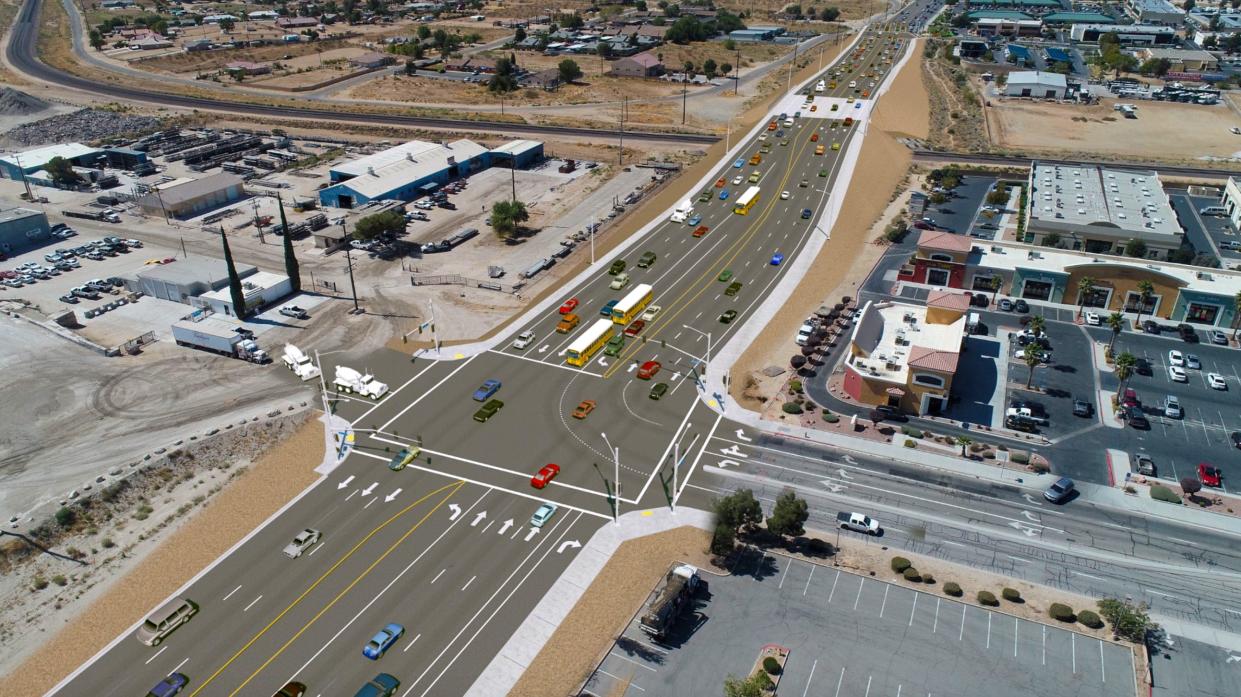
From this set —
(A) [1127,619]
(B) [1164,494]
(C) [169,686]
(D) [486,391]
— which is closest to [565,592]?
(C) [169,686]

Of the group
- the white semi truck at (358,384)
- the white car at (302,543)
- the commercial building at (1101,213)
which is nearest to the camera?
the white car at (302,543)

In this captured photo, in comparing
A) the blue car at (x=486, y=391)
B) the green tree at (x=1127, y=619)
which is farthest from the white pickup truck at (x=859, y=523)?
the blue car at (x=486, y=391)

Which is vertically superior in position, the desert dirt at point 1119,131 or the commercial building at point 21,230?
the desert dirt at point 1119,131

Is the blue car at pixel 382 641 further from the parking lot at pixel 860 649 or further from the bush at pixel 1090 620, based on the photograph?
the bush at pixel 1090 620

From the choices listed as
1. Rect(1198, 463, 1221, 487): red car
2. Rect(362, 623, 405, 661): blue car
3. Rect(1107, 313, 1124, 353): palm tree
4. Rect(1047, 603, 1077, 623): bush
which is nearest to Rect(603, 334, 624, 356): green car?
Rect(362, 623, 405, 661): blue car

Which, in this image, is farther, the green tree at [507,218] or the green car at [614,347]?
the green tree at [507,218]

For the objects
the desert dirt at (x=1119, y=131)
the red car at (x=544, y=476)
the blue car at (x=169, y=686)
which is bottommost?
the blue car at (x=169, y=686)

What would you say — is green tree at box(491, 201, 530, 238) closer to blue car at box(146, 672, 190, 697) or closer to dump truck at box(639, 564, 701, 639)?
dump truck at box(639, 564, 701, 639)

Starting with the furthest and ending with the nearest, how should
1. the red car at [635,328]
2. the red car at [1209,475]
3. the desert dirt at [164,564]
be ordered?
the red car at [635,328] < the red car at [1209,475] < the desert dirt at [164,564]
